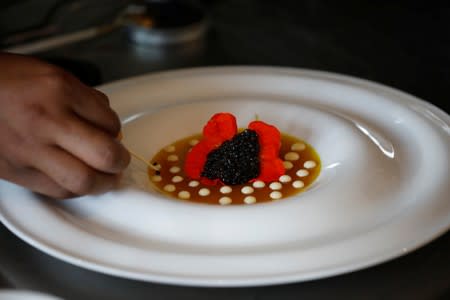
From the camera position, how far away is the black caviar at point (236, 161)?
2.40 ft

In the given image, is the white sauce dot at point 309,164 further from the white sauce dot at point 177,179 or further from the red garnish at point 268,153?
the white sauce dot at point 177,179

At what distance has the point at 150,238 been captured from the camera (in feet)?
2.06

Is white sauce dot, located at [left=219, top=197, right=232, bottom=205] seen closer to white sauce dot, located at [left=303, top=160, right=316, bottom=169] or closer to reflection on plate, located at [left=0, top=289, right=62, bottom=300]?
white sauce dot, located at [left=303, top=160, right=316, bottom=169]

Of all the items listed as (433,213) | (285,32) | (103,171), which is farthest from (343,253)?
(285,32)

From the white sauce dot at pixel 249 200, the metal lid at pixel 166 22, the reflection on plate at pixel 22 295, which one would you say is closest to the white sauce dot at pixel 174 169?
the white sauce dot at pixel 249 200

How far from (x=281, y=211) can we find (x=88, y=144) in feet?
0.62

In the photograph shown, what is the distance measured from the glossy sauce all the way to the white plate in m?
0.01

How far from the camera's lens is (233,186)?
0.73 m

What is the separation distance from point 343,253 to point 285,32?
0.77m

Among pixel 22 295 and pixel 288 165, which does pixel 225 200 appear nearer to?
pixel 288 165

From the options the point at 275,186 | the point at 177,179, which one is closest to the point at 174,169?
the point at 177,179

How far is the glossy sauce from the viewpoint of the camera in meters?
0.71

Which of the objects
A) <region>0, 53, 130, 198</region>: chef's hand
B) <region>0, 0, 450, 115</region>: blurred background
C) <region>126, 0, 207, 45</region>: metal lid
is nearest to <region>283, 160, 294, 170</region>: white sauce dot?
<region>0, 53, 130, 198</region>: chef's hand

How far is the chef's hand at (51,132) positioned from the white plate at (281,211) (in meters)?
0.04
